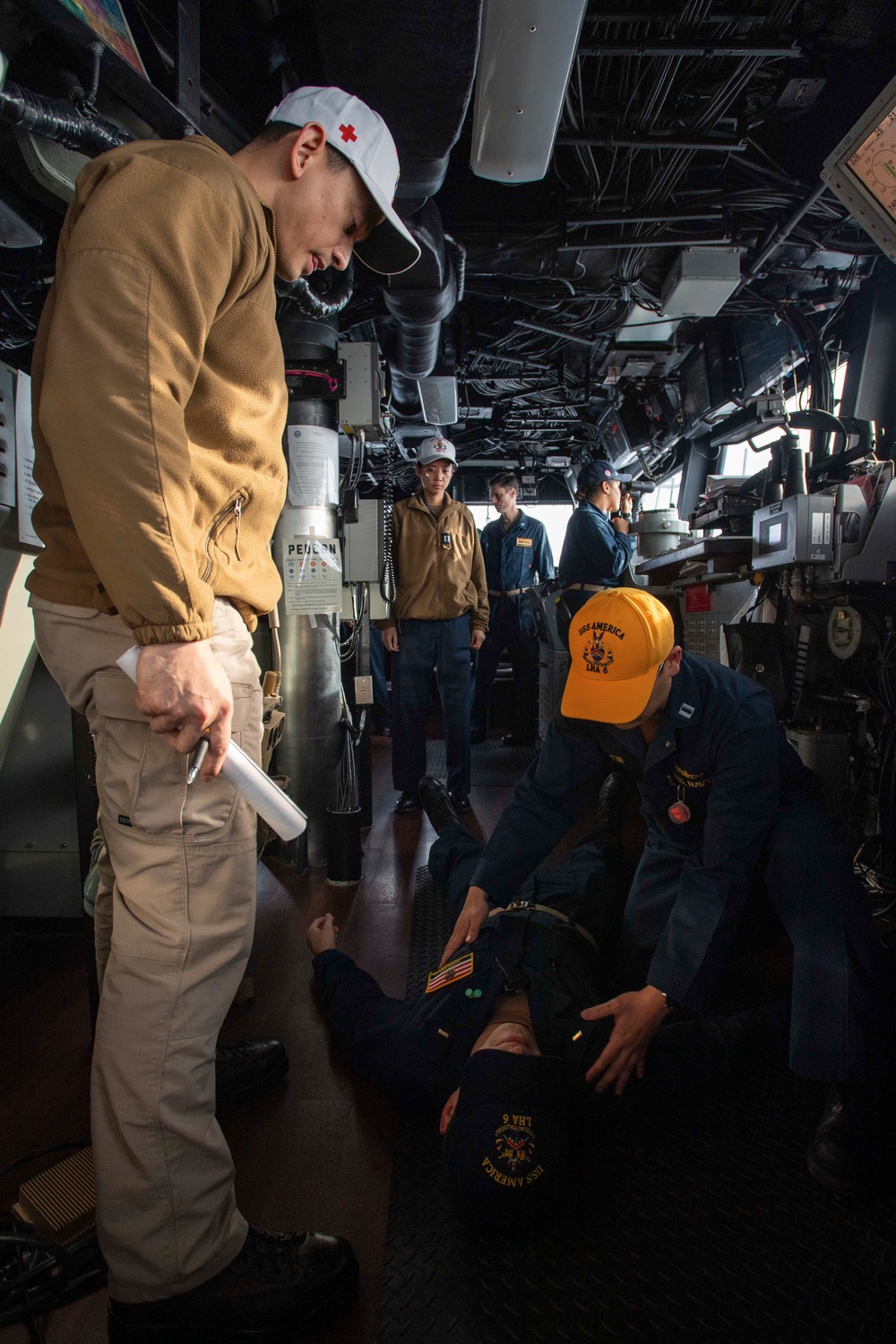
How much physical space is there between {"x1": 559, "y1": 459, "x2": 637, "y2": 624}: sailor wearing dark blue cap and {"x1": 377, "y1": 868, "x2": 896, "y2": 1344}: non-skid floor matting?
9.98ft

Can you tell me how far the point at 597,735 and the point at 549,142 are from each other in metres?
2.25

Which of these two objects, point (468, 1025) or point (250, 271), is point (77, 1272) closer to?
point (468, 1025)

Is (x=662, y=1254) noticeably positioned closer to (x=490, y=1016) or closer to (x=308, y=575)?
(x=490, y=1016)

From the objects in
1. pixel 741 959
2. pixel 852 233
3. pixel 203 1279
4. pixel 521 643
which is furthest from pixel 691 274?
pixel 203 1279

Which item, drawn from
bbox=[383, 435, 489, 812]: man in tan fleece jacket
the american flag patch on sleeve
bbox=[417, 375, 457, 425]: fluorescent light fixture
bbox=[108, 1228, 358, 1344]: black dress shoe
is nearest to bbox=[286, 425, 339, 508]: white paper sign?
bbox=[383, 435, 489, 812]: man in tan fleece jacket

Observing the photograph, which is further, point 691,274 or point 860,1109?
point 691,274

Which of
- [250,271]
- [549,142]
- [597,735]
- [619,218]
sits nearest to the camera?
[250,271]

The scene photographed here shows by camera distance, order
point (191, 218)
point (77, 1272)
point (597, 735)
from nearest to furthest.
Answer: point (191, 218)
point (77, 1272)
point (597, 735)

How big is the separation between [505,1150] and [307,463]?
8.59ft

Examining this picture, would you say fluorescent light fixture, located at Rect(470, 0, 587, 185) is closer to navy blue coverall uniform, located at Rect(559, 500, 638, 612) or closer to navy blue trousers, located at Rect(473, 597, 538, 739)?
navy blue coverall uniform, located at Rect(559, 500, 638, 612)

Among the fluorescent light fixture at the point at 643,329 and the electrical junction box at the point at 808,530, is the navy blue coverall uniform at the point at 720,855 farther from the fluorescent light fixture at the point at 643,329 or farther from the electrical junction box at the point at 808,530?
the fluorescent light fixture at the point at 643,329

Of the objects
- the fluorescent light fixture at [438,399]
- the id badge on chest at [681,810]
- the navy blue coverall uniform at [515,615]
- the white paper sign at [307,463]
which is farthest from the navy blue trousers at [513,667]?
the id badge on chest at [681,810]

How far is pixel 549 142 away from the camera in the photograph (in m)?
2.52

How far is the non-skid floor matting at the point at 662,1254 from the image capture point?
3.40 feet
